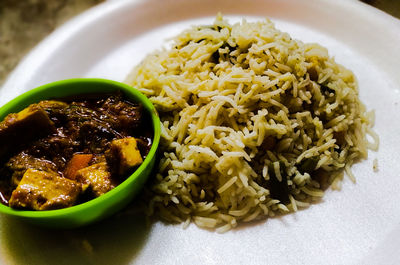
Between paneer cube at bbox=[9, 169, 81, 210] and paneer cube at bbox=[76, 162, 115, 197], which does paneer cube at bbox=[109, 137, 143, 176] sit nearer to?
paneer cube at bbox=[76, 162, 115, 197]

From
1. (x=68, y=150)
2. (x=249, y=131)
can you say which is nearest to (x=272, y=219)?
(x=249, y=131)

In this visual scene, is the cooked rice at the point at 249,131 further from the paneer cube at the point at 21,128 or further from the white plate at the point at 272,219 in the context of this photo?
the paneer cube at the point at 21,128

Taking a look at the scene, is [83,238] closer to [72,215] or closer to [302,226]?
[72,215]

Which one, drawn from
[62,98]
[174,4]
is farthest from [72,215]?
[174,4]

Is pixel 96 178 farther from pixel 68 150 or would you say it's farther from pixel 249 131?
pixel 249 131

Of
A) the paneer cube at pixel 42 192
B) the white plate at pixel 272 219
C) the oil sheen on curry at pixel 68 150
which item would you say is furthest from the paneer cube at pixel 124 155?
the white plate at pixel 272 219
